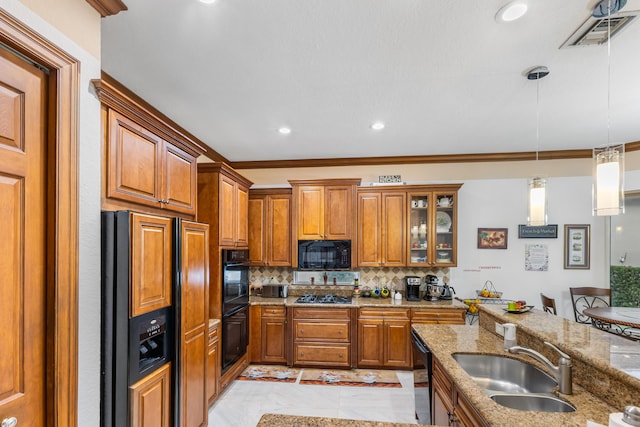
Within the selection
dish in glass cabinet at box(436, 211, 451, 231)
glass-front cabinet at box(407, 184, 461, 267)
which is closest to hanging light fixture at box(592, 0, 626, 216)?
glass-front cabinet at box(407, 184, 461, 267)

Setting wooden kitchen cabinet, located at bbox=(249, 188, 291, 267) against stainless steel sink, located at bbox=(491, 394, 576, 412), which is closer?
stainless steel sink, located at bbox=(491, 394, 576, 412)

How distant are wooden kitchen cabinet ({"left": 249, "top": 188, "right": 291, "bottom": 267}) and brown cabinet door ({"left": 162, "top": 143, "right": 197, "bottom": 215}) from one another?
192 centimetres

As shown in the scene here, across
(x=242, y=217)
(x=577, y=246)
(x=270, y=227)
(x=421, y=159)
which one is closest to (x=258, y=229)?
(x=270, y=227)

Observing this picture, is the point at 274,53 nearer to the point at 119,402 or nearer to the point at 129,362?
the point at 129,362

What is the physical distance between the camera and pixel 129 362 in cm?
170

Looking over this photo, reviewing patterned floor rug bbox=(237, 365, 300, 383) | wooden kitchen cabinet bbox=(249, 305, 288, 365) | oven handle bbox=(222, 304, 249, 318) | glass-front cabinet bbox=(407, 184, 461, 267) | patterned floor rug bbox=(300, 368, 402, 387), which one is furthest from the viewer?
glass-front cabinet bbox=(407, 184, 461, 267)

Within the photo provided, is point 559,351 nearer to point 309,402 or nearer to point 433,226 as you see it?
point 309,402

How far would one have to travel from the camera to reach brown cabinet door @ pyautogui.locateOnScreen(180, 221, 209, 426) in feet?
7.26

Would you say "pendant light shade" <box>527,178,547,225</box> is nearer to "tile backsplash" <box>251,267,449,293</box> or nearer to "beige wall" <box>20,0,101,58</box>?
"tile backsplash" <box>251,267,449,293</box>

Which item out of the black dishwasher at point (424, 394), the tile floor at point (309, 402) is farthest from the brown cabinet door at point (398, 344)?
the black dishwasher at point (424, 394)

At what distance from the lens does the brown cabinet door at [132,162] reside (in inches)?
68.3

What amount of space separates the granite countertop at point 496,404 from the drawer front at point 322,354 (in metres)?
1.84

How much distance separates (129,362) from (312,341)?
2.69 meters

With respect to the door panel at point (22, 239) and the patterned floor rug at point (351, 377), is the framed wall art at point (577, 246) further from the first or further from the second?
the door panel at point (22, 239)
